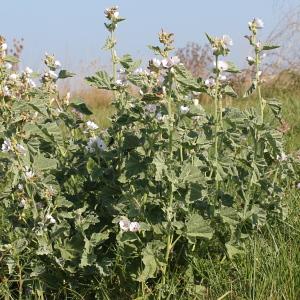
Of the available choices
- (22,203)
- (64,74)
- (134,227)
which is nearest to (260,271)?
(134,227)

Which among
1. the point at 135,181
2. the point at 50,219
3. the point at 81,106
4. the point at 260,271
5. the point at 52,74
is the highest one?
the point at 52,74

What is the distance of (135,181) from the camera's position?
2080 millimetres

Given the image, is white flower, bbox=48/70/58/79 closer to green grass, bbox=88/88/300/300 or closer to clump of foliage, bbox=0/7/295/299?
clump of foliage, bbox=0/7/295/299

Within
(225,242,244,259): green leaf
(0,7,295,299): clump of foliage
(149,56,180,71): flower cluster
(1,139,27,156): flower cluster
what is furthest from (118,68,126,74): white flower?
(225,242,244,259): green leaf

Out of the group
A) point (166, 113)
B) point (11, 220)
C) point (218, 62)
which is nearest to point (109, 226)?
point (11, 220)

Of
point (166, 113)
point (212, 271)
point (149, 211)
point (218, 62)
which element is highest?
point (218, 62)

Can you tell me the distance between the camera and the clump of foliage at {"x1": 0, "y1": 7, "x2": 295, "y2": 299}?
1.98m

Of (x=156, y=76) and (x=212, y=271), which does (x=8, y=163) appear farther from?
(x=212, y=271)

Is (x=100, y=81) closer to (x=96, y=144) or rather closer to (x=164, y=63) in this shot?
(x=96, y=144)

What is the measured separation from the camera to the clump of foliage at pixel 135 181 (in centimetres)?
198

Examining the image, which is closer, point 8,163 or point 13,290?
point 8,163

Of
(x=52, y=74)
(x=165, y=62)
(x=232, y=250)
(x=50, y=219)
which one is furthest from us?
(x=52, y=74)

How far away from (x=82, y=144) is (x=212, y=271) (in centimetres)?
66

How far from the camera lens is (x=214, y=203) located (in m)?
2.14
